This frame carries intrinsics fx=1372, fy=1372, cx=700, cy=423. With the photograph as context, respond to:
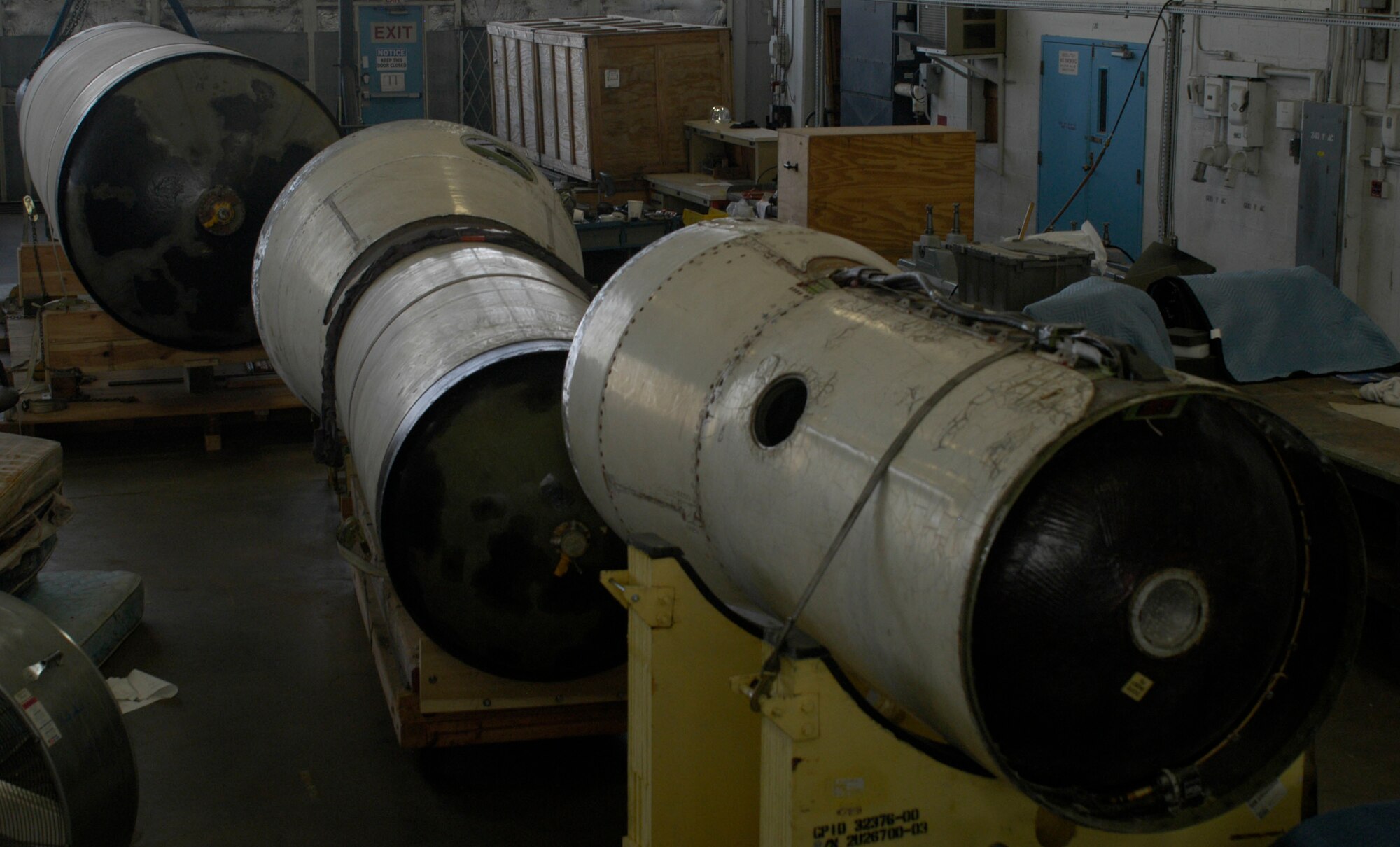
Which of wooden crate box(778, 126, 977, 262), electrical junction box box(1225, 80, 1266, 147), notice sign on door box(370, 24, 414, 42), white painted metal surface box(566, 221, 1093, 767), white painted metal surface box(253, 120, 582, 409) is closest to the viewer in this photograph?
white painted metal surface box(566, 221, 1093, 767)

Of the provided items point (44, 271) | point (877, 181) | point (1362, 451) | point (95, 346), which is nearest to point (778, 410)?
point (1362, 451)

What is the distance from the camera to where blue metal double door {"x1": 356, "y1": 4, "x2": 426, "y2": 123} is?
16156 mm

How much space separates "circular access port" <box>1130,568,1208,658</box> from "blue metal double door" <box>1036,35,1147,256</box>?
7072 mm

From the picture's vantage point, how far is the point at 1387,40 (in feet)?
22.6

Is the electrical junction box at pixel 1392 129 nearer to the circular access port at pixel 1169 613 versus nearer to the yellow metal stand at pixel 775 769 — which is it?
the yellow metal stand at pixel 775 769

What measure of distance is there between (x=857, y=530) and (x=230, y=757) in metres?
3.06

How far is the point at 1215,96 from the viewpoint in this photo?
27.0 feet

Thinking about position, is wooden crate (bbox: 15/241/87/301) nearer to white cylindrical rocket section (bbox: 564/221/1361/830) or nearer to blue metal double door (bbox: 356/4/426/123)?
white cylindrical rocket section (bbox: 564/221/1361/830)

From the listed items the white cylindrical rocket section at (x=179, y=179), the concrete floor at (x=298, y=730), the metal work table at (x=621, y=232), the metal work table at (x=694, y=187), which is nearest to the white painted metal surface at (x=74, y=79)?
the white cylindrical rocket section at (x=179, y=179)

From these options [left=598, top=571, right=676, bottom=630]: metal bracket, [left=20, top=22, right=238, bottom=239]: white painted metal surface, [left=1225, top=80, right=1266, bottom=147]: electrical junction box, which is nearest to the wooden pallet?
[left=598, top=571, right=676, bottom=630]: metal bracket

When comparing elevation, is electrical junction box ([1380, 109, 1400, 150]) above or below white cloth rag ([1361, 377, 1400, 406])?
above

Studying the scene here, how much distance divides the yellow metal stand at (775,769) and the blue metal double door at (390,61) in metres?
13.9

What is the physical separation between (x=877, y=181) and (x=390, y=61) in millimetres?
10645

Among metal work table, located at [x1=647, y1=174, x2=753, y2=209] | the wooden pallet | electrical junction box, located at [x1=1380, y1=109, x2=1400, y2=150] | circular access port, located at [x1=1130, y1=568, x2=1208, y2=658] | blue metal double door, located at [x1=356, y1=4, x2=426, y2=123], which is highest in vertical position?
blue metal double door, located at [x1=356, y1=4, x2=426, y2=123]
